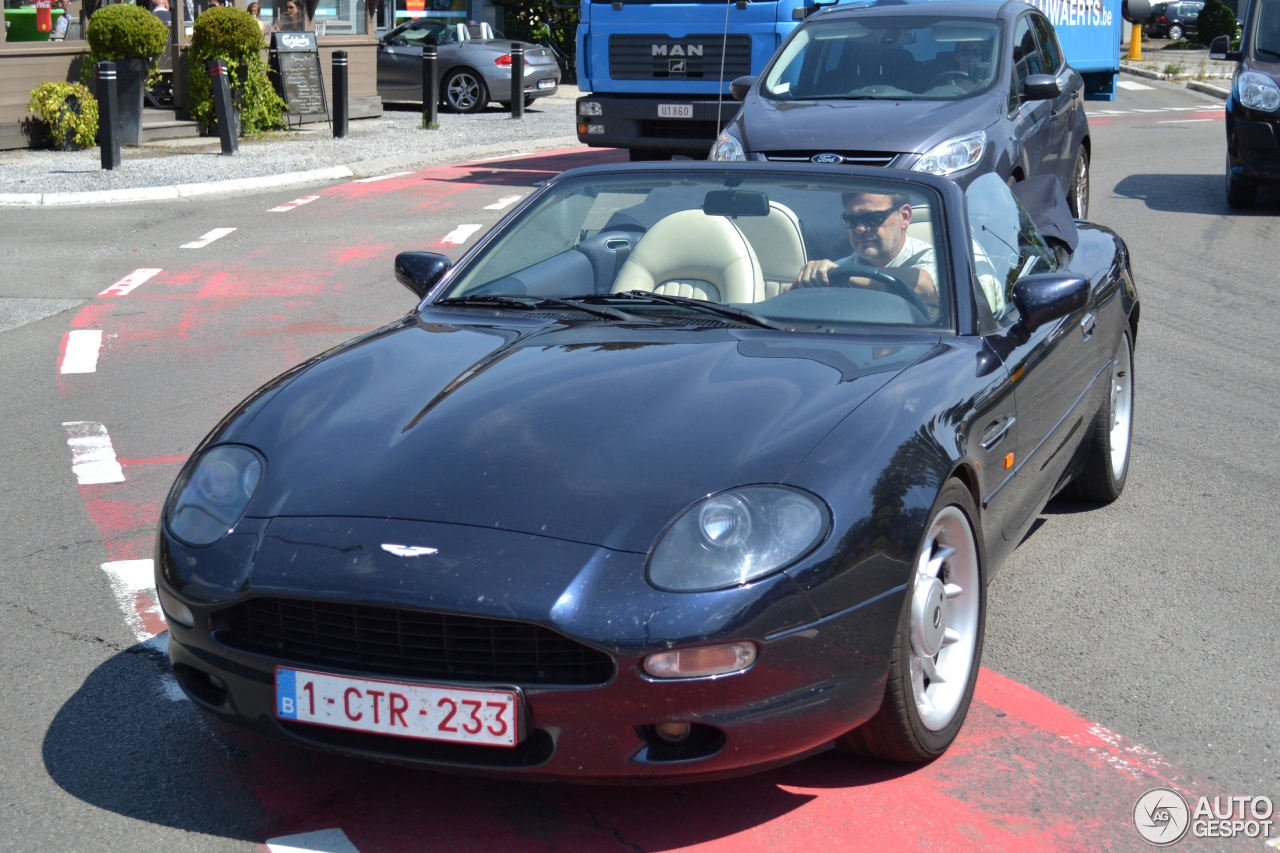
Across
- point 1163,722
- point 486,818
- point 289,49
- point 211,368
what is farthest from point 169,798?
point 289,49

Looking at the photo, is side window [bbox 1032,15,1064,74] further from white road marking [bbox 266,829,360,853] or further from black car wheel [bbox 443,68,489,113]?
→ black car wheel [bbox 443,68,489,113]

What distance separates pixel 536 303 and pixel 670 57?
10.7 meters

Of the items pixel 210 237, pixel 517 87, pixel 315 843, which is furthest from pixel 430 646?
pixel 517 87

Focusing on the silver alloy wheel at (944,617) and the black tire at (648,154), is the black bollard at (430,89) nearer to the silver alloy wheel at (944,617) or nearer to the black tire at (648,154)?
the black tire at (648,154)

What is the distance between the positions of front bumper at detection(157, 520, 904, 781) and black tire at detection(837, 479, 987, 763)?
0.32 ft

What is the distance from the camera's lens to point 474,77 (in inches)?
964

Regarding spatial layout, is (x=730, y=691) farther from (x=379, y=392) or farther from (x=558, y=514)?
(x=379, y=392)

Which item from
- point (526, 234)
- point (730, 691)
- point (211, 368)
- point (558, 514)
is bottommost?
point (211, 368)

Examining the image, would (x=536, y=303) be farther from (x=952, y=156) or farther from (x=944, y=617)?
(x=952, y=156)

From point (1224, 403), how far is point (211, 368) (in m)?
5.12

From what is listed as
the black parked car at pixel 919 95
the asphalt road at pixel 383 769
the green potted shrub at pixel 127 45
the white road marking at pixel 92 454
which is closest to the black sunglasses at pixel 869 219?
the asphalt road at pixel 383 769

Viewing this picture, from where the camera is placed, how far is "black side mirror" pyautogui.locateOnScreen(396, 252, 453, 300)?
16.1ft

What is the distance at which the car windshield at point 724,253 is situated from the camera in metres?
4.39

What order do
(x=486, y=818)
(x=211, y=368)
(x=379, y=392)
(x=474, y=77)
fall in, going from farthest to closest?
1. (x=474, y=77)
2. (x=211, y=368)
3. (x=379, y=392)
4. (x=486, y=818)
